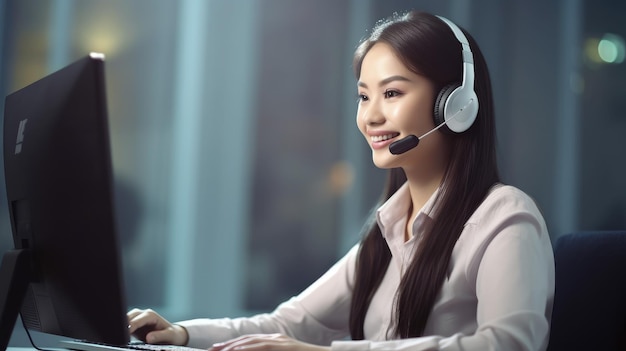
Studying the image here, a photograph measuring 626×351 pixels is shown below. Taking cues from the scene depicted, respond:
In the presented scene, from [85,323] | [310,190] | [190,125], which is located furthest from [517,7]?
[85,323]

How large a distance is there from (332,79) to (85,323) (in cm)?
178

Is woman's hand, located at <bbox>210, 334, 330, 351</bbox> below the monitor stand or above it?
below

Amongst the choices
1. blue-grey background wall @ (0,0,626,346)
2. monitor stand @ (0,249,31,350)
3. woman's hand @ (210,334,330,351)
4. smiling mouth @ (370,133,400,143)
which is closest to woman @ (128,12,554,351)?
smiling mouth @ (370,133,400,143)

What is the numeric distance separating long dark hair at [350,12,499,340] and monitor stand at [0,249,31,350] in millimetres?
590

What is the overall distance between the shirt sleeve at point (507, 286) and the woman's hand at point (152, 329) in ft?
1.31

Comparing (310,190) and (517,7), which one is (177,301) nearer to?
(310,190)

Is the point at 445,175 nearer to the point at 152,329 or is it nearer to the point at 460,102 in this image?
the point at 460,102

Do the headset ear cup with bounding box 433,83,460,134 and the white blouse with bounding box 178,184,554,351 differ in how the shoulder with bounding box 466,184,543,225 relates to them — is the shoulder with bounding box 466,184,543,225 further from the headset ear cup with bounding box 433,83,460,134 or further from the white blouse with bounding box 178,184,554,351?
the headset ear cup with bounding box 433,83,460,134

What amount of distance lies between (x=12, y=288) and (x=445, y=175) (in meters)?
0.72

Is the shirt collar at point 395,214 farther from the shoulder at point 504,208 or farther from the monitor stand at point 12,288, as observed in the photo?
the monitor stand at point 12,288

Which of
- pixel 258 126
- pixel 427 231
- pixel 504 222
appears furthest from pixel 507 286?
pixel 258 126

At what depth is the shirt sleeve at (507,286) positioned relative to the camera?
93 centimetres

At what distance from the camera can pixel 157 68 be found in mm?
2270

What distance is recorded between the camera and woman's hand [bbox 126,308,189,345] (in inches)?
46.8
